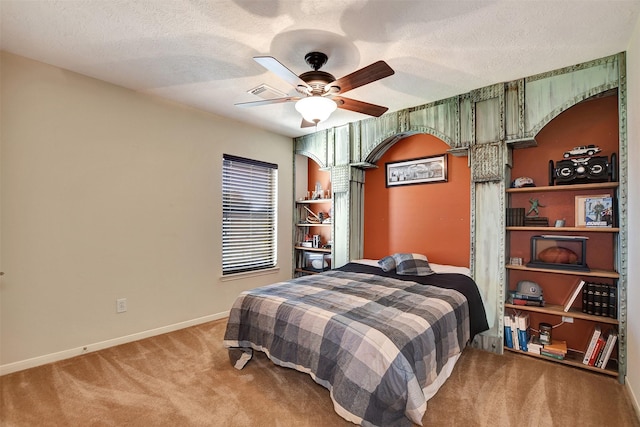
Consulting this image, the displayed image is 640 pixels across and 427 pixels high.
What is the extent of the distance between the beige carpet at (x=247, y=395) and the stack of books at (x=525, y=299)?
47 centimetres

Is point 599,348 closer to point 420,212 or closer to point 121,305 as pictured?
point 420,212

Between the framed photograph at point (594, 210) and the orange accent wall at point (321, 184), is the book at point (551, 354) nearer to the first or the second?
the framed photograph at point (594, 210)

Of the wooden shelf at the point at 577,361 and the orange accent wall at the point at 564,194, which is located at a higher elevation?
the orange accent wall at the point at 564,194

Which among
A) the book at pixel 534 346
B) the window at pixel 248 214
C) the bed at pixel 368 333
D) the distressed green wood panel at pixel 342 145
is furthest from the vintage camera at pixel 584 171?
the window at pixel 248 214

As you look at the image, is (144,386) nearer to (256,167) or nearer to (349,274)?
(349,274)

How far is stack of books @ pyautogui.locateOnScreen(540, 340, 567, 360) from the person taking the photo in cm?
254

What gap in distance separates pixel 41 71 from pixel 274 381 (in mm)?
3106

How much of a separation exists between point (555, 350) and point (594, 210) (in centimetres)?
122

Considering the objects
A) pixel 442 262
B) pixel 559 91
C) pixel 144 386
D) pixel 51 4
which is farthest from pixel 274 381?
pixel 559 91

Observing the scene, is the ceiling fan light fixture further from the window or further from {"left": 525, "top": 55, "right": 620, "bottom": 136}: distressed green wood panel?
the window

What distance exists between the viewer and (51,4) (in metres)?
Result: 1.80

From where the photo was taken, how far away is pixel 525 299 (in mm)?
2762

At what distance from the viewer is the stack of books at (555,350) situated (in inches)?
100.0

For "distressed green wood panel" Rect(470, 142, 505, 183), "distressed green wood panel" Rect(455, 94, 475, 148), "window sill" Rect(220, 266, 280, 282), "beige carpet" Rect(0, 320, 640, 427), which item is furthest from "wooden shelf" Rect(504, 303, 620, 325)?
"window sill" Rect(220, 266, 280, 282)
